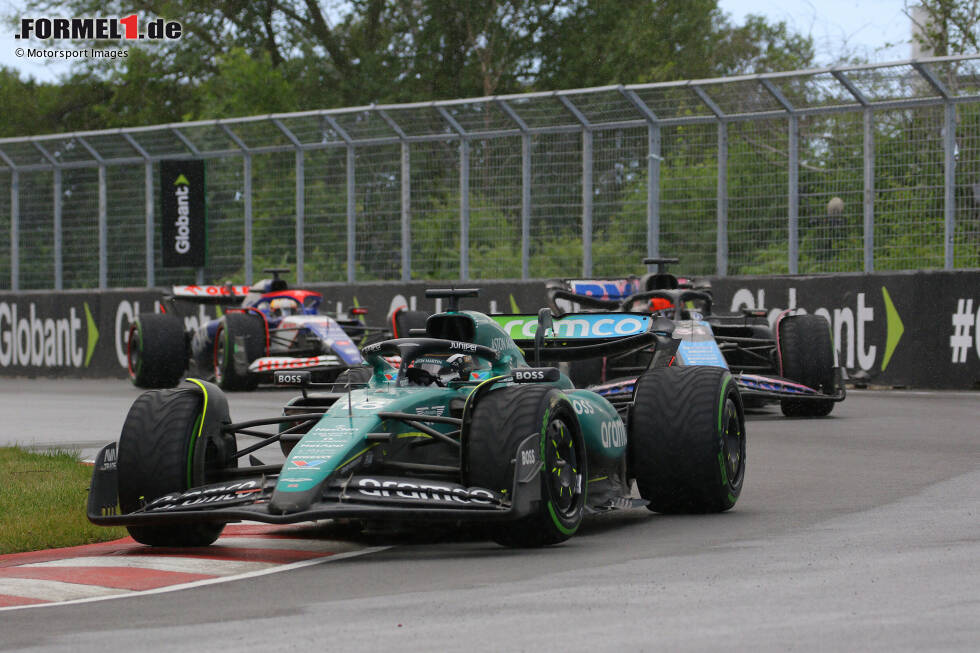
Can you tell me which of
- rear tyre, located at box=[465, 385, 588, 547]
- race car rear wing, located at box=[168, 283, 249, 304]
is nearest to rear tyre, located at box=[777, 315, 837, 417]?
rear tyre, located at box=[465, 385, 588, 547]

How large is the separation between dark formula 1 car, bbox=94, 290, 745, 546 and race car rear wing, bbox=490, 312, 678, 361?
3.93ft

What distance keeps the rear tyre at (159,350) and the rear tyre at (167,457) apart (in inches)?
606

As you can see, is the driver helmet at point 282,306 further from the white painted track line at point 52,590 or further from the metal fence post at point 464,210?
the white painted track line at point 52,590

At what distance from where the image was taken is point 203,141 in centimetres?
3033

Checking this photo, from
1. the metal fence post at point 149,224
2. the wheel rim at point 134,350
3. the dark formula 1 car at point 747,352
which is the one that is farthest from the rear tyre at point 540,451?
the metal fence post at point 149,224

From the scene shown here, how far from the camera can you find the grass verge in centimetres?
912

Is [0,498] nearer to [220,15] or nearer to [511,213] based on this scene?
[511,213]

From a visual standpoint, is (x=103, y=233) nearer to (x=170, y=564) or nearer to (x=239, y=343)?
(x=239, y=343)

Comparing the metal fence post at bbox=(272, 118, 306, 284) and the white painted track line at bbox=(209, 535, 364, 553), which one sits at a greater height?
the metal fence post at bbox=(272, 118, 306, 284)

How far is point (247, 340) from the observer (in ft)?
73.1

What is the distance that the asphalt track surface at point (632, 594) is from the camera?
5.80m

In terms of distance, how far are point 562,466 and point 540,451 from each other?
389 mm

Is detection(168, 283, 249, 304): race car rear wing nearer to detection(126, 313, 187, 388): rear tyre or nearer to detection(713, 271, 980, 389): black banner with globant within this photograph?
detection(126, 313, 187, 388): rear tyre

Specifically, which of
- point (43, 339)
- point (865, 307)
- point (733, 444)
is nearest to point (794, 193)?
point (865, 307)
